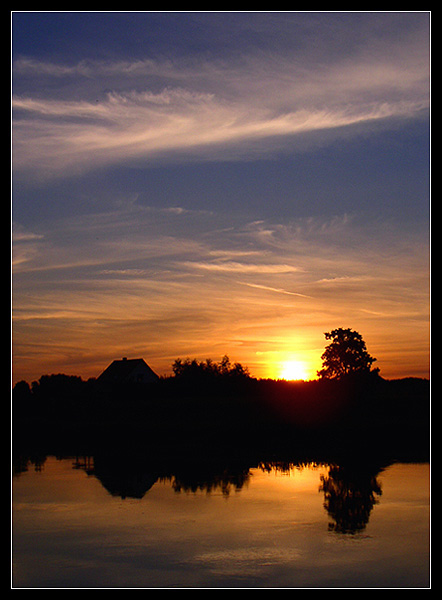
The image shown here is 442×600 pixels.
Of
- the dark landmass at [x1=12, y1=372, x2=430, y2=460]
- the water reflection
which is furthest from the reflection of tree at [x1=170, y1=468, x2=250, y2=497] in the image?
the dark landmass at [x1=12, y1=372, x2=430, y2=460]

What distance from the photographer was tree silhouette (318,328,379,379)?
81750 millimetres

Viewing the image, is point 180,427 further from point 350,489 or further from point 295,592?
point 295,592

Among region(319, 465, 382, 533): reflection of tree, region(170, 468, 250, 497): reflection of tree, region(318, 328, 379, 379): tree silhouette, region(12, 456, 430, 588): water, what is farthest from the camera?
region(318, 328, 379, 379): tree silhouette

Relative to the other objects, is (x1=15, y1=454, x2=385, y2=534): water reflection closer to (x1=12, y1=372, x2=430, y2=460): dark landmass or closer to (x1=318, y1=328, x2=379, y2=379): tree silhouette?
(x1=12, y1=372, x2=430, y2=460): dark landmass

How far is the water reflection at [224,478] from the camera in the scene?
1619 cm

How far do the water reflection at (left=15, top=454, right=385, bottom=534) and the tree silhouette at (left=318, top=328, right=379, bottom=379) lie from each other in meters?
57.8

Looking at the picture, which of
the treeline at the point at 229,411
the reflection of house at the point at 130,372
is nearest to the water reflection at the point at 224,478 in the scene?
the treeline at the point at 229,411

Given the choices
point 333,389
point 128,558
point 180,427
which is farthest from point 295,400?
point 128,558

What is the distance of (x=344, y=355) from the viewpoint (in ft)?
271

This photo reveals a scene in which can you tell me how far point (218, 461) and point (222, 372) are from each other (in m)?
49.9

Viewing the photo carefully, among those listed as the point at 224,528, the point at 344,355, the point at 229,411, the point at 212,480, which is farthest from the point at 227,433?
the point at 344,355

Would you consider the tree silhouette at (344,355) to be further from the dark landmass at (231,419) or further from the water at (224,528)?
the water at (224,528)

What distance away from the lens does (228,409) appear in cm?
4466

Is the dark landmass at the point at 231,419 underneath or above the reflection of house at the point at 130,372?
underneath
